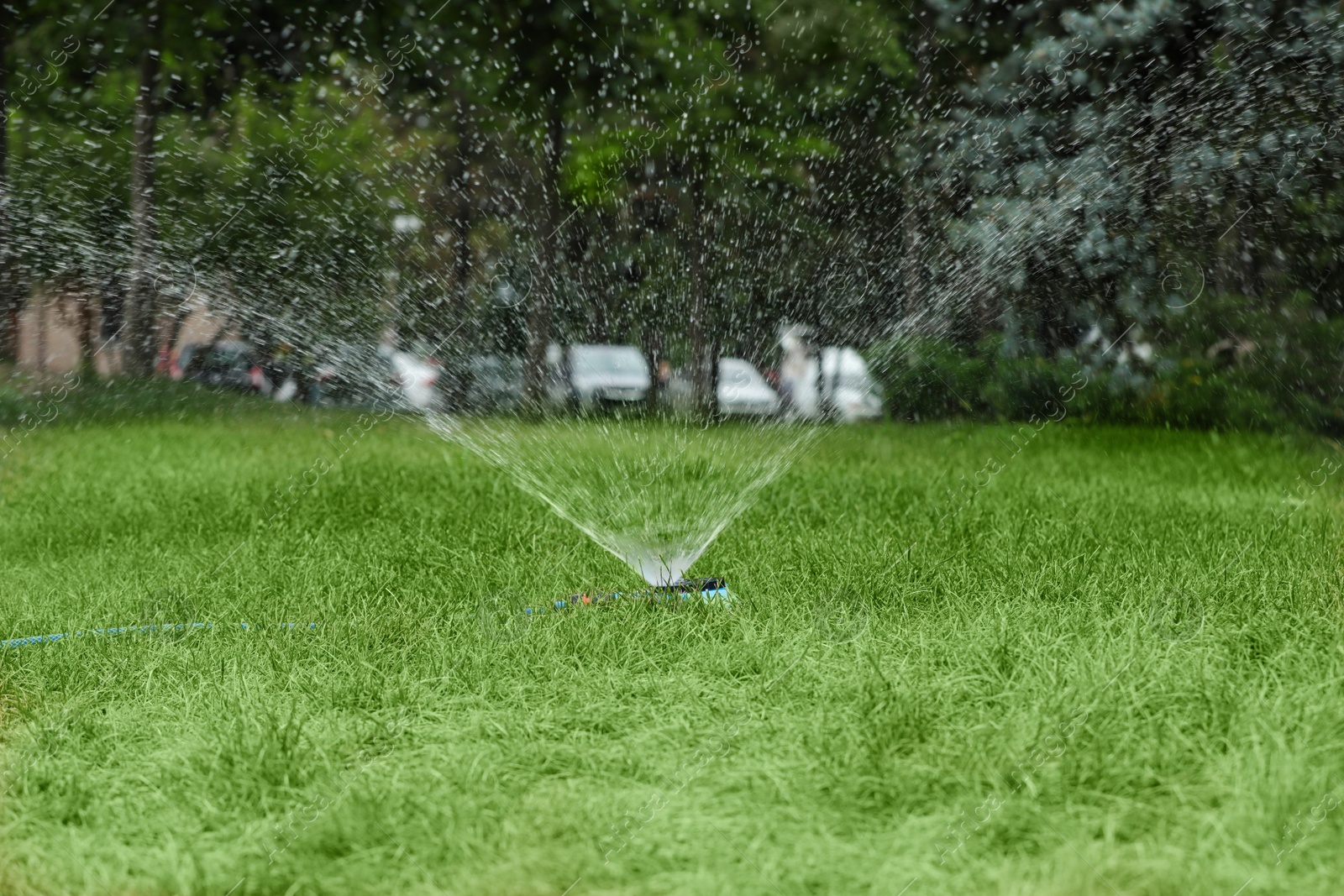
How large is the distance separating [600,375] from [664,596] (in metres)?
11.4

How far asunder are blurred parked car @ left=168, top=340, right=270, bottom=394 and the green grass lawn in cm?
929

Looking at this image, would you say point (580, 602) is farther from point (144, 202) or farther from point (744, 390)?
point (744, 390)

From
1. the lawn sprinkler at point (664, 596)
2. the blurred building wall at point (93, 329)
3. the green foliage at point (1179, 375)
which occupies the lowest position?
the lawn sprinkler at point (664, 596)

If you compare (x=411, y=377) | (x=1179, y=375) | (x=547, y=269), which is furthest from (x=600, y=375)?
(x=1179, y=375)

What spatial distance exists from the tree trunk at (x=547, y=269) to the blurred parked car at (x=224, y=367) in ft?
11.4

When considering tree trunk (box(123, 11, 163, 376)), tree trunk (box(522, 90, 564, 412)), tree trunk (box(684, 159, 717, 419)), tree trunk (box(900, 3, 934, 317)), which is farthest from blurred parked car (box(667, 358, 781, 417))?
tree trunk (box(123, 11, 163, 376))

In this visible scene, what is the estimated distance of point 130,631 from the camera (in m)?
4.32

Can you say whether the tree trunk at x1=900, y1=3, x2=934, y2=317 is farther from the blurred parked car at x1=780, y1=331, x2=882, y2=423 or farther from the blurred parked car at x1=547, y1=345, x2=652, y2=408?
the blurred parked car at x1=547, y1=345, x2=652, y2=408

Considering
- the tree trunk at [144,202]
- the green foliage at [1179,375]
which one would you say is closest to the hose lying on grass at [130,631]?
the green foliage at [1179,375]

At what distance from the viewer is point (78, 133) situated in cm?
1587

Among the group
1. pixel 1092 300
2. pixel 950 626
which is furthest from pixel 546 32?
pixel 950 626

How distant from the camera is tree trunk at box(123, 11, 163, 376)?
42.6 feet

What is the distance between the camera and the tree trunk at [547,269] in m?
14.3

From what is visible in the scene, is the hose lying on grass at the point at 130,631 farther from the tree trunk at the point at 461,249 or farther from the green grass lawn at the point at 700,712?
the tree trunk at the point at 461,249
